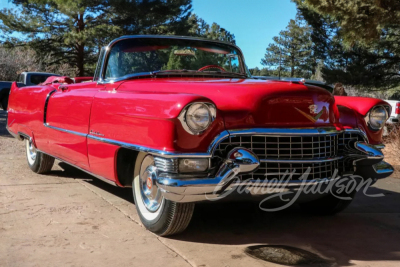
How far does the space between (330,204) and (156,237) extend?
1.61 m

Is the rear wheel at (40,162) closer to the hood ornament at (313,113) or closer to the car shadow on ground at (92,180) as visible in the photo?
the car shadow on ground at (92,180)

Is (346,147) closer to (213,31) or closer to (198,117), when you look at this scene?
(198,117)

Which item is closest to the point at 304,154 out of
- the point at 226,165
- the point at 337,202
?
the point at 226,165

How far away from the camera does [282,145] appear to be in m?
3.32

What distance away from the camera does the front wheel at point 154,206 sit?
3289 mm

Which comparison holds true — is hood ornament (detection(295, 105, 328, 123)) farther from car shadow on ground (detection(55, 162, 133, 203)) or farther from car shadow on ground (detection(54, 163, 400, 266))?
car shadow on ground (detection(55, 162, 133, 203))

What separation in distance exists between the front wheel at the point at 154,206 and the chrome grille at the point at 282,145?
0.51 meters

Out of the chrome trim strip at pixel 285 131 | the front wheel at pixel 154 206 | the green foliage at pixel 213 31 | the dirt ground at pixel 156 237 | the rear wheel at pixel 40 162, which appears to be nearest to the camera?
the dirt ground at pixel 156 237

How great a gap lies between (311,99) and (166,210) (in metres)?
1.33

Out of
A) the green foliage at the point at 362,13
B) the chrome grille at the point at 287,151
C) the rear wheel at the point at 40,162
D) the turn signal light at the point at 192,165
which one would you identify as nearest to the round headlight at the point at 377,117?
the chrome grille at the point at 287,151

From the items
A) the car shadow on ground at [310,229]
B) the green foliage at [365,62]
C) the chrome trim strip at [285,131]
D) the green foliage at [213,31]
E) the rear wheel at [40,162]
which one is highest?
the green foliage at [213,31]

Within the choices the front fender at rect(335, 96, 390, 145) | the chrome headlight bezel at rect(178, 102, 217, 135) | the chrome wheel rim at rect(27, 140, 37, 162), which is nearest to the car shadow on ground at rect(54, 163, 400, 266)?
the front fender at rect(335, 96, 390, 145)

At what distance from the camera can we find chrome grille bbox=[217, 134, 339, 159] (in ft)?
10.6

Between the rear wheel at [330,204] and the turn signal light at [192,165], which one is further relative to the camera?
the rear wheel at [330,204]
